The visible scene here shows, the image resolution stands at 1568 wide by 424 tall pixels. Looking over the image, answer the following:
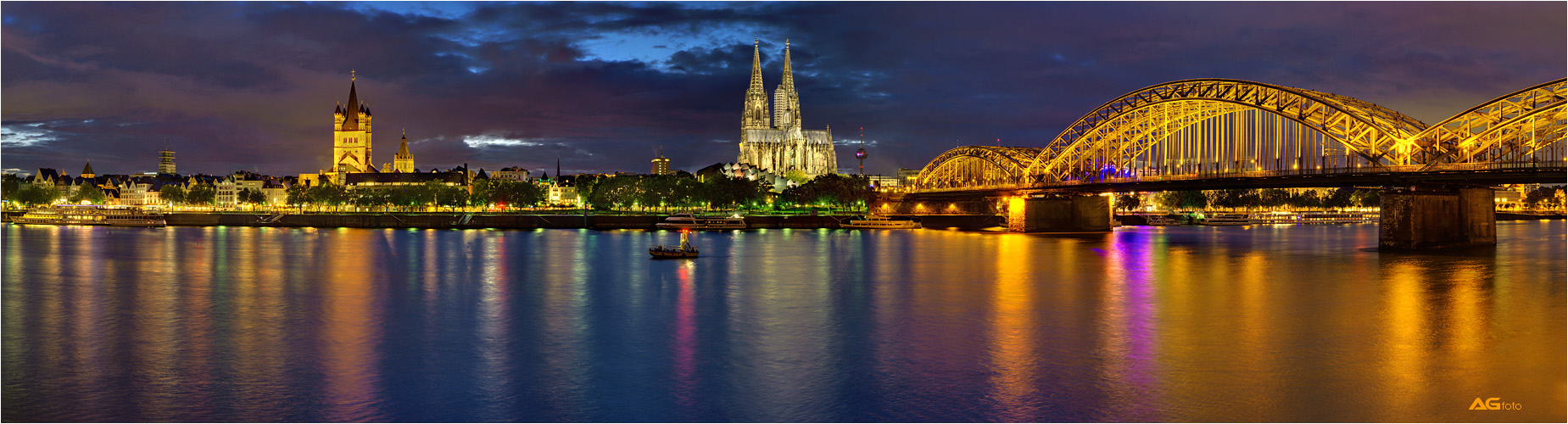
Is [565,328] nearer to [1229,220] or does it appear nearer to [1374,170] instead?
[1374,170]

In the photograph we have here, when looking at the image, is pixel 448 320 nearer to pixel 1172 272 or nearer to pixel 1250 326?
pixel 1250 326

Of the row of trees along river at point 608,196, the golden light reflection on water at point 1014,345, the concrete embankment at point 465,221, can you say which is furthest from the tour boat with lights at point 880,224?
the golden light reflection on water at point 1014,345

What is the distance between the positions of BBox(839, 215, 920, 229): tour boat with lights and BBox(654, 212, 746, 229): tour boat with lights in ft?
42.3

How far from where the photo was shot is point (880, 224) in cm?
12106

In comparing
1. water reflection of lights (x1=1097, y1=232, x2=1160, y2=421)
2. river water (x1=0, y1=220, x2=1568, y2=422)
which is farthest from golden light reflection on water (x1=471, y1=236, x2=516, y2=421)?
water reflection of lights (x1=1097, y1=232, x2=1160, y2=421)

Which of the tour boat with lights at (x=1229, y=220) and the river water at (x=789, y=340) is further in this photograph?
the tour boat with lights at (x=1229, y=220)

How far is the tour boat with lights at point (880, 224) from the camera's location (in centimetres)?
12050

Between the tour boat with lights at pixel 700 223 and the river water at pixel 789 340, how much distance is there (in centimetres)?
5387

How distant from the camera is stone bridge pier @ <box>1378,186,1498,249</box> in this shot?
5878cm

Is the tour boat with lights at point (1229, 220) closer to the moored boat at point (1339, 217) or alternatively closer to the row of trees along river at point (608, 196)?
the moored boat at point (1339, 217)

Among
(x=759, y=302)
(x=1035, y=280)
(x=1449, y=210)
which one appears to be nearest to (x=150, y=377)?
(x=759, y=302)

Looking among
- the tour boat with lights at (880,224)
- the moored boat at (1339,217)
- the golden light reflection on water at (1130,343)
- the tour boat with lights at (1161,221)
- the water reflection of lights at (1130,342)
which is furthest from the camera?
the moored boat at (1339,217)

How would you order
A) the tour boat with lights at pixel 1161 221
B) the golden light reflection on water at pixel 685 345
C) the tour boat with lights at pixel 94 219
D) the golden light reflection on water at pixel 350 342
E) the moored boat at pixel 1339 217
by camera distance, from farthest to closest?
the moored boat at pixel 1339 217 < the tour boat with lights at pixel 1161 221 < the tour boat with lights at pixel 94 219 < the golden light reflection on water at pixel 685 345 < the golden light reflection on water at pixel 350 342

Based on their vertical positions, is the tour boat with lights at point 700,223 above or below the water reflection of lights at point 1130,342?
above
